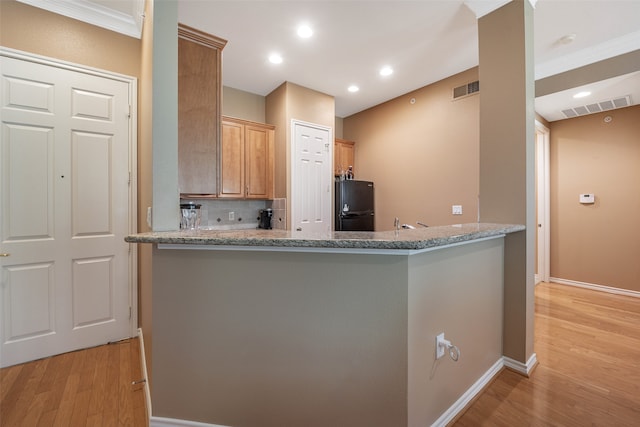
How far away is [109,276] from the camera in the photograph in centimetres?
241

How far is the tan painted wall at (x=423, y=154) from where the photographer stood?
3396 mm

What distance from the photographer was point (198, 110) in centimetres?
→ 206

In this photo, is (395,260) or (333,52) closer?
(395,260)

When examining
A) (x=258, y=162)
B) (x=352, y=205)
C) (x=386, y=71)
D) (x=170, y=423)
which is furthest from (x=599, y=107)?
(x=170, y=423)

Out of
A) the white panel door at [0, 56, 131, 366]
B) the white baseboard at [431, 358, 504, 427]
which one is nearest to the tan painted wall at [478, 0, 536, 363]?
the white baseboard at [431, 358, 504, 427]

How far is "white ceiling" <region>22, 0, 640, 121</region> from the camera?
2295 mm

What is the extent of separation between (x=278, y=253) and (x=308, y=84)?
3193mm

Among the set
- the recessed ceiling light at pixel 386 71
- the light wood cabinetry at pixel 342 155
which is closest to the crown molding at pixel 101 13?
the recessed ceiling light at pixel 386 71

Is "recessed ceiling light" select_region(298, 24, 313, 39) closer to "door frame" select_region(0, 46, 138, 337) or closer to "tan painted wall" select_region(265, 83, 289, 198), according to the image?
"tan painted wall" select_region(265, 83, 289, 198)

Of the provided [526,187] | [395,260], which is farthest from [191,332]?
[526,187]

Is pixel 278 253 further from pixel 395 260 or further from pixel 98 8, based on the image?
pixel 98 8

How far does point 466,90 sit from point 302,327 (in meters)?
3.48

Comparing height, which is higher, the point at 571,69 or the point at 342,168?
the point at 571,69

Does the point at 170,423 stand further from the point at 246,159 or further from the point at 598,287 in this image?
the point at 598,287
